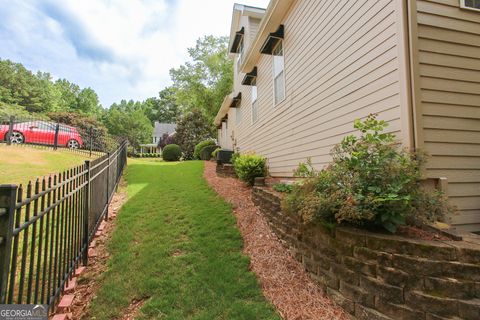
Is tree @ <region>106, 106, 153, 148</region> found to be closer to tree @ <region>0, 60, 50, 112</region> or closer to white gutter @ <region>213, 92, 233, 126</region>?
tree @ <region>0, 60, 50, 112</region>

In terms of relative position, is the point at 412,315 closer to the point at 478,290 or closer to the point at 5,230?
the point at 478,290

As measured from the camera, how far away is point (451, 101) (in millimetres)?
3271

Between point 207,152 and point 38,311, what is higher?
point 207,152

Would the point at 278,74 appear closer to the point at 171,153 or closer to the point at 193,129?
the point at 171,153

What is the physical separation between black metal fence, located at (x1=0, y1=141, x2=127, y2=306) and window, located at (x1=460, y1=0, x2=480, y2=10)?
5254mm

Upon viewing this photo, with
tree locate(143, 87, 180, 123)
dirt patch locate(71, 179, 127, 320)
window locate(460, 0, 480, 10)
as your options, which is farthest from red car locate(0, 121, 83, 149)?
tree locate(143, 87, 180, 123)

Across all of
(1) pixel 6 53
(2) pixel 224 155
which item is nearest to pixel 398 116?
(2) pixel 224 155

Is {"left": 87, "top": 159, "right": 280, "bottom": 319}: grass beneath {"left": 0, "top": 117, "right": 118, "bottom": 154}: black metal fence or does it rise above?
beneath

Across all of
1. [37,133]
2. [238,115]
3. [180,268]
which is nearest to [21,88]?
[37,133]

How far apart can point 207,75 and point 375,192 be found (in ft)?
79.5

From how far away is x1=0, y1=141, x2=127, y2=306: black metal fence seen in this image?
1845mm

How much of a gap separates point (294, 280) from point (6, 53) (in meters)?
Result: 62.8

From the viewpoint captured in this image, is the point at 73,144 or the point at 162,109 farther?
the point at 162,109

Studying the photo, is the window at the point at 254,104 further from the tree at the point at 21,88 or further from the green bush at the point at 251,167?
the tree at the point at 21,88
